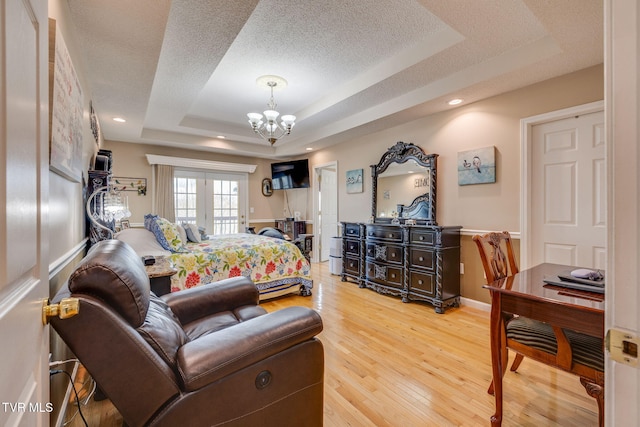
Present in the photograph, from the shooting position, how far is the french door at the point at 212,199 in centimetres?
542

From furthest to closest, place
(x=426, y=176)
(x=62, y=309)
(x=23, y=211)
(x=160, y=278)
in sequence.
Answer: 1. (x=426, y=176)
2. (x=160, y=278)
3. (x=62, y=309)
4. (x=23, y=211)

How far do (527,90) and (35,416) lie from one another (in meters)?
3.93

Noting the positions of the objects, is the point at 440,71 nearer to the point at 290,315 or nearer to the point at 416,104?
the point at 416,104

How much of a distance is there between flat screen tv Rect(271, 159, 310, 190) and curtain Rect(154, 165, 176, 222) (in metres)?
2.13

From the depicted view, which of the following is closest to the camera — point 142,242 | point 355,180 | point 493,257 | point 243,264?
point 493,257

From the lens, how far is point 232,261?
3.24 m

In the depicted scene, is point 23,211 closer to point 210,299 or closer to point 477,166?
point 210,299

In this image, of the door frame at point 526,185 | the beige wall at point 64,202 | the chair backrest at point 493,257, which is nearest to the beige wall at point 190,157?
the beige wall at point 64,202

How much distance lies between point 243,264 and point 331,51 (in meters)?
2.52

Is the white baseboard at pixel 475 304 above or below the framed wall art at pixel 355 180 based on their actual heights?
below

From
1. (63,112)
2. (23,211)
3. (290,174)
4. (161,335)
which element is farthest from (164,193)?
(23,211)

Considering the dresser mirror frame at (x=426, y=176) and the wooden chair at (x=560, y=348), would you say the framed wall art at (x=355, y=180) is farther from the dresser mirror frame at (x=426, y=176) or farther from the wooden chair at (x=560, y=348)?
the wooden chair at (x=560, y=348)

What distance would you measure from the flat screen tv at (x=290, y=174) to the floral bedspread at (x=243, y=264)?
7.76 feet

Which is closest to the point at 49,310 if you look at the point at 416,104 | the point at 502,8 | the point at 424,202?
the point at 502,8
